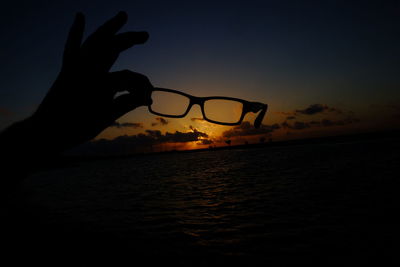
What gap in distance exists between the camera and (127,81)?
1.26 m

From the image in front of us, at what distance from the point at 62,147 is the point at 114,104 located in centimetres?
44

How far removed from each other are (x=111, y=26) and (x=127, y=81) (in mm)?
321

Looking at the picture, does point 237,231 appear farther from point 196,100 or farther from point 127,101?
point 127,101

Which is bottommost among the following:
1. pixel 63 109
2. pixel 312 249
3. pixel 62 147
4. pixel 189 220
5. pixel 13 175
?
pixel 189 220

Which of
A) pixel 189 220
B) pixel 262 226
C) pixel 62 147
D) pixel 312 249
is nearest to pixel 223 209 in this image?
pixel 189 220

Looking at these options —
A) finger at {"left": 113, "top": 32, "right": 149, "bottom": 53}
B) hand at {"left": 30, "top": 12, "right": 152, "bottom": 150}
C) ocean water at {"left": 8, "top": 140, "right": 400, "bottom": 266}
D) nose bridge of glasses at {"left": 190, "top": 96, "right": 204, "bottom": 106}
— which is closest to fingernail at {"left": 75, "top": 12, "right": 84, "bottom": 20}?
hand at {"left": 30, "top": 12, "right": 152, "bottom": 150}

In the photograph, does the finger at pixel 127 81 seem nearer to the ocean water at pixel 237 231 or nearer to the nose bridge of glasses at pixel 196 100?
the nose bridge of glasses at pixel 196 100

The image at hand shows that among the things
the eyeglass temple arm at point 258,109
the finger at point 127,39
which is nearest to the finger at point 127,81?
the finger at point 127,39

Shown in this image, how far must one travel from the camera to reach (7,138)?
1.23m

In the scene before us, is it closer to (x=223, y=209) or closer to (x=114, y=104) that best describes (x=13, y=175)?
(x=114, y=104)

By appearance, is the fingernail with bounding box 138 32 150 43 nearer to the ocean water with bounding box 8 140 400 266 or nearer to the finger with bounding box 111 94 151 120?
the finger with bounding box 111 94 151 120

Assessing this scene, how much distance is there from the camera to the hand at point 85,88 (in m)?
1.22

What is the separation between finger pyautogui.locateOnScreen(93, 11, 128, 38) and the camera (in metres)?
1.21

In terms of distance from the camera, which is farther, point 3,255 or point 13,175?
point 3,255
